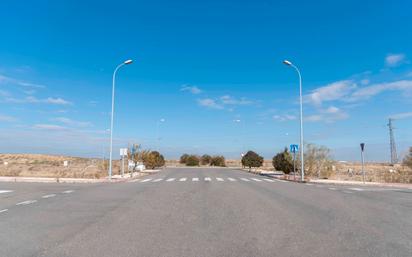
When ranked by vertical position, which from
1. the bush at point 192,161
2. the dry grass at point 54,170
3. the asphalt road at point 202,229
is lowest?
the asphalt road at point 202,229

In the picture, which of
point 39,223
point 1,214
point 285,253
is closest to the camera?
point 285,253

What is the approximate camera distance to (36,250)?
20.5 feet

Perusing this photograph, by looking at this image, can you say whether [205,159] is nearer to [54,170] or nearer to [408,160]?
[54,170]

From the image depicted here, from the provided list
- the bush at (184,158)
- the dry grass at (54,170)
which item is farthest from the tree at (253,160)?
the bush at (184,158)

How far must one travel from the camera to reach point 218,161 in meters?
94.0

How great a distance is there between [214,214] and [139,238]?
3.75 m

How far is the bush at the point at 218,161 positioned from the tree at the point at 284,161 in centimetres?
4726

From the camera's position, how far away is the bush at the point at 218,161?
3680 inches

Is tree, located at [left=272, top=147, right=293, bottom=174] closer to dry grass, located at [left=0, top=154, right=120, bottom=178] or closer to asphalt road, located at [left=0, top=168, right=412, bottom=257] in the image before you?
dry grass, located at [left=0, top=154, right=120, bottom=178]

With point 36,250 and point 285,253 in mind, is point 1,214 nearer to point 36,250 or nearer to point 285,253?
point 36,250

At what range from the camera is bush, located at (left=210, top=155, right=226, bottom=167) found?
93481mm

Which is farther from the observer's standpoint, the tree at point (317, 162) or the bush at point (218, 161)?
the bush at point (218, 161)

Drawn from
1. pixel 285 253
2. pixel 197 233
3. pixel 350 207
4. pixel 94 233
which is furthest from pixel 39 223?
pixel 350 207

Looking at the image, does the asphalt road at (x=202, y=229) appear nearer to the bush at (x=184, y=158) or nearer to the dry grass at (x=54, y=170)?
the dry grass at (x=54, y=170)
